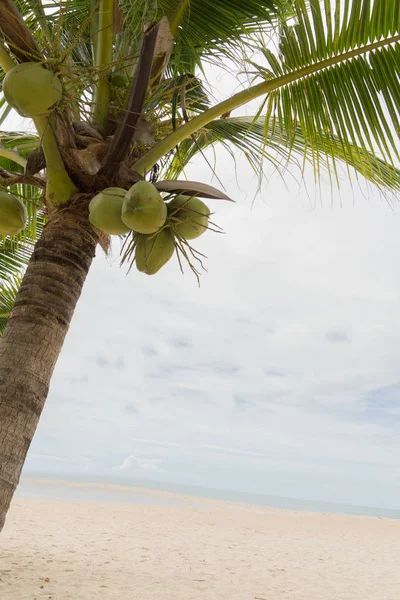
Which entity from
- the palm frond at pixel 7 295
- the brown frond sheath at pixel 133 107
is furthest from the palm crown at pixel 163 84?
the palm frond at pixel 7 295

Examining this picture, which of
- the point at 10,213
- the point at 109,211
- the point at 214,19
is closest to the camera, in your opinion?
the point at 109,211

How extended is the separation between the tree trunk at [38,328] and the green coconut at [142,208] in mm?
508

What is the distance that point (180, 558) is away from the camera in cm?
966

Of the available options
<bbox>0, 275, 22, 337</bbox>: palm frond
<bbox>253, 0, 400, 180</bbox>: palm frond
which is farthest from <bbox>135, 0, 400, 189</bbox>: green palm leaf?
<bbox>0, 275, 22, 337</bbox>: palm frond

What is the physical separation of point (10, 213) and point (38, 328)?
1.68 ft

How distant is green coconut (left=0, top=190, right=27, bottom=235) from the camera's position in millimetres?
2488

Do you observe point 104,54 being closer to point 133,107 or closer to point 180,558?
point 133,107

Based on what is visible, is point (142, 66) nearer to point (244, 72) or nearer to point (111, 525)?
point (244, 72)

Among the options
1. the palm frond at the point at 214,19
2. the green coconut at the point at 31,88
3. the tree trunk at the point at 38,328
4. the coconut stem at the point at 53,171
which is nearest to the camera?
the green coconut at the point at 31,88

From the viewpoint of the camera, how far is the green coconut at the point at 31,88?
6.91 feet

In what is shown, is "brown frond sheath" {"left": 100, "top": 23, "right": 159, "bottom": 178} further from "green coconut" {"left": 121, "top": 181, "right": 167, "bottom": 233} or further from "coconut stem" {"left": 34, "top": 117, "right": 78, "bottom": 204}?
"green coconut" {"left": 121, "top": 181, "right": 167, "bottom": 233}

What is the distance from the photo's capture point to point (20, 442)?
2225 mm

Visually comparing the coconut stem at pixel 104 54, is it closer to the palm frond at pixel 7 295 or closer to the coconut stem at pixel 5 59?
the coconut stem at pixel 5 59

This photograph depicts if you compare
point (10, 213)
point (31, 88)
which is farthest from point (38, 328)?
point (31, 88)
